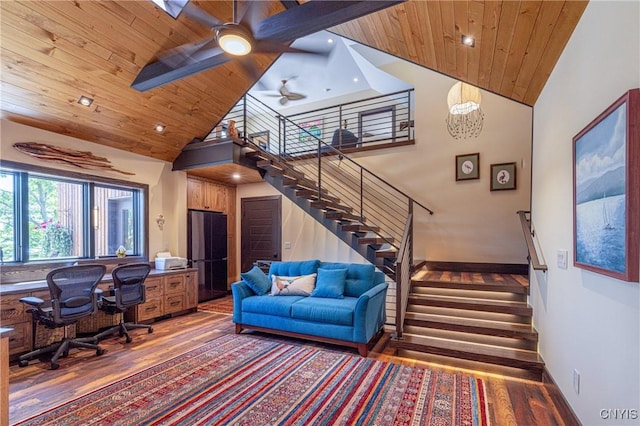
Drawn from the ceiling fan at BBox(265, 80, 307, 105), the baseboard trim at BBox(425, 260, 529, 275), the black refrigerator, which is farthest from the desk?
the baseboard trim at BBox(425, 260, 529, 275)

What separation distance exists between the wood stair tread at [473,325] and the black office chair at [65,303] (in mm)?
3672

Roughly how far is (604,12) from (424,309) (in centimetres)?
313

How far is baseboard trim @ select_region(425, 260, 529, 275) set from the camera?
4652 mm

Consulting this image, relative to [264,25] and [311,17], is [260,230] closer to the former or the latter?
[264,25]

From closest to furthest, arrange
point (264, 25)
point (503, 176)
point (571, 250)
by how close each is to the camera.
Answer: point (571, 250)
point (264, 25)
point (503, 176)

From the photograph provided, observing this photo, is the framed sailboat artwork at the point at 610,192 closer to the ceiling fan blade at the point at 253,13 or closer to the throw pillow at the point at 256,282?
the ceiling fan blade at the point at 253,13

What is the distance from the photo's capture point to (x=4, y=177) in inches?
142

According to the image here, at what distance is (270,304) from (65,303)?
2167 millimetres

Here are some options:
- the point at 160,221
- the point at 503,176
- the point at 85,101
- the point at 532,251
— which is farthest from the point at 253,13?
the point at 503,176

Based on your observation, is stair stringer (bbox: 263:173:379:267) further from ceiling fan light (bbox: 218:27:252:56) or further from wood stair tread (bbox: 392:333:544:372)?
ceiling fan light (bbox: 218:27:252:56)

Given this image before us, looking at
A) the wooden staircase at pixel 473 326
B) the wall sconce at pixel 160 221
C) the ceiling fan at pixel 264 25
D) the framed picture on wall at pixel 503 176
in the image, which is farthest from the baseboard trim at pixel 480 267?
the wall sconce at pixel 160 221

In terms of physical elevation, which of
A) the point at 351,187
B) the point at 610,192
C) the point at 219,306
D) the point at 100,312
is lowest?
the point at 219,306

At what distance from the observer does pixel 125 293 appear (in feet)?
12.5

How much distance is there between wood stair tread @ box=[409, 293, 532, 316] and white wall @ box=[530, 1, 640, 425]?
0.39m
